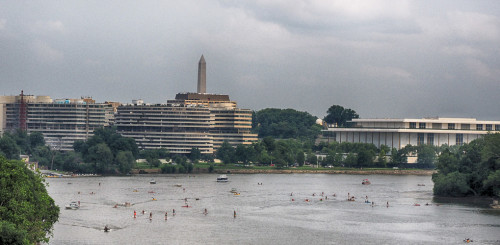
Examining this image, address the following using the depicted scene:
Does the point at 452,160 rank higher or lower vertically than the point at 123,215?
higher

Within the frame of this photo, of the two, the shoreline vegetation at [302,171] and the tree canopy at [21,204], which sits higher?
the shoreline vegetation at [302,171]

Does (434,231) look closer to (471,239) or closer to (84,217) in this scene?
(471,239)

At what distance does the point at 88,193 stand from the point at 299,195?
31787 millimetres

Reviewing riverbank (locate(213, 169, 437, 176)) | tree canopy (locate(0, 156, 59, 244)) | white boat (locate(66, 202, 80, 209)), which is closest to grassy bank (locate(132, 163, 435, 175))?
riverbank (locate(213, 169, 437, 176))

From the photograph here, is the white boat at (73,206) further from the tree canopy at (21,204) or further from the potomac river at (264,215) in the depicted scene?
the tree canopy at (21,204)

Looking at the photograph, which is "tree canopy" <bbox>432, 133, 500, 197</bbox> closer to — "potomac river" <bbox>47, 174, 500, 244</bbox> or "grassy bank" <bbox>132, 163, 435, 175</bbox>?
"potomac river" <bbox>47, 174, 500, 244</bbox>

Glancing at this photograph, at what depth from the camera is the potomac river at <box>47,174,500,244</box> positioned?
79.2 metres

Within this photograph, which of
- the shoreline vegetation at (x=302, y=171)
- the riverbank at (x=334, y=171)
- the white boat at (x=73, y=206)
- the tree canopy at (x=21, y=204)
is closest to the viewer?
the tree canopy at (x=21, y=204)

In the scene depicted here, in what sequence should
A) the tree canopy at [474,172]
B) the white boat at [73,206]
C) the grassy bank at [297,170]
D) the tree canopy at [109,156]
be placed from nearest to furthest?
1. the white boat at [73,206]
2. the tree canopy at [474,172]
3. the tree canopy at [109,156]
4. the grassy bank at [297,170]

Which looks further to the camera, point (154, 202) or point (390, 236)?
point (154, 202)

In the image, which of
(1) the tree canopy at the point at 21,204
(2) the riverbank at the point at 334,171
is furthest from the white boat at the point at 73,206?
(2) the riverbank at the point at 334,171

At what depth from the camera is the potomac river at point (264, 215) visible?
79.2m

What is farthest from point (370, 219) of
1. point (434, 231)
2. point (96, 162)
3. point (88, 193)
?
point (96, 162)

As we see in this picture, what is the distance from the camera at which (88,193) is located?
124688 millimetres
